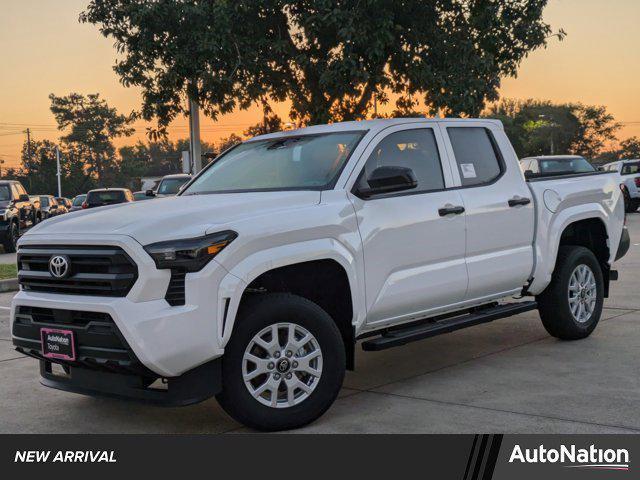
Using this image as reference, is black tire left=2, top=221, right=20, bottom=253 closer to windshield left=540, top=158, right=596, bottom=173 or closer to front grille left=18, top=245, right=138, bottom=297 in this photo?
windshield left=540, top=158, right=596, bottom=173

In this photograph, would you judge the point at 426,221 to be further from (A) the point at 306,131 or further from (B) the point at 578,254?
(B) the point at 578,254

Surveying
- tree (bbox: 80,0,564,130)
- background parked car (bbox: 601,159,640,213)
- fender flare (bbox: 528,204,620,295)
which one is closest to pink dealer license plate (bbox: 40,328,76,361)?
fender flare (bbox: 528,204,620,295)

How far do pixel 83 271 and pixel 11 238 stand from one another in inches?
760

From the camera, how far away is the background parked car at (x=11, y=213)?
904 inches

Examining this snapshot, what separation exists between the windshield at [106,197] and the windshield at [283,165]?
19.7 m

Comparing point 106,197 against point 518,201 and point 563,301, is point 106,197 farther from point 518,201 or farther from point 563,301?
point 518,201

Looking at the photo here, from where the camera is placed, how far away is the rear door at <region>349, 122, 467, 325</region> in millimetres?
5844

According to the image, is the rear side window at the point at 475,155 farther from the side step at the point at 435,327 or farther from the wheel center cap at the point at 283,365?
the wheel center cap at the point at 283,365

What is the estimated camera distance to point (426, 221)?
620cm

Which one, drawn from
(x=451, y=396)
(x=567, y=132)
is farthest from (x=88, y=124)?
(x=451, y=396)

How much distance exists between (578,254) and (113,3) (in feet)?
39.2

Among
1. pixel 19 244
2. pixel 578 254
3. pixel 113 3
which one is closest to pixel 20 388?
pixel 19 244

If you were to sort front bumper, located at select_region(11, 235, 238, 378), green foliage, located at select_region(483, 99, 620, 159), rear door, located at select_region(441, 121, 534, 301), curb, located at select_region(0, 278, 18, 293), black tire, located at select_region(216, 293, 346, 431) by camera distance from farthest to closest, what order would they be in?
green foliage, located at select_region(483, 99, 620, 159) < curb, located at select_region(0, 278, 18, 293) < rear door, located at select_region(441, 121, 534, 301) < black tire, located at select_region(216, 293, 346, 431) < front bumper, located at select_region(11, 235, 238, 378)

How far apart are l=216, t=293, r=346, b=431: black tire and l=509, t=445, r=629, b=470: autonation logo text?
125 centimetres
